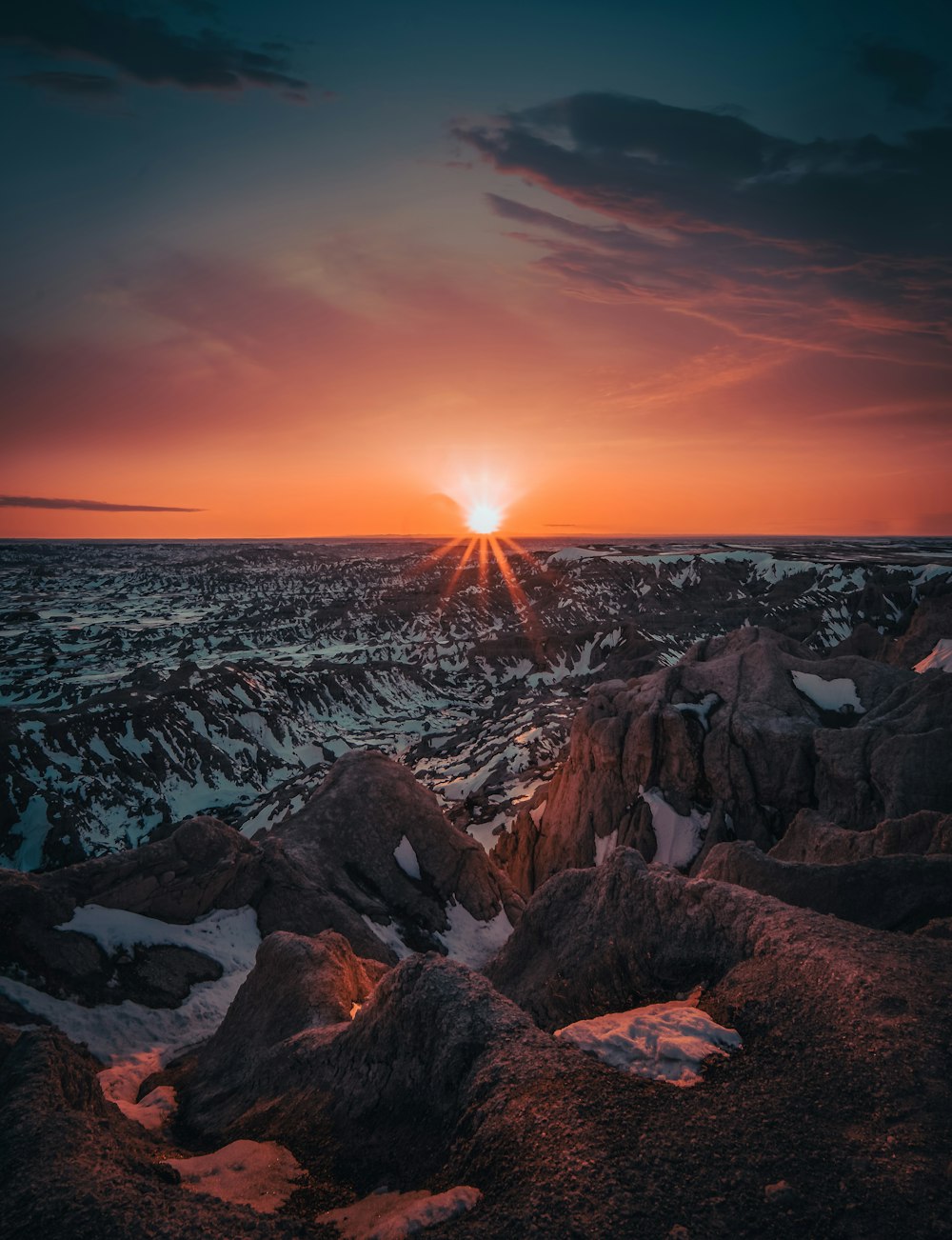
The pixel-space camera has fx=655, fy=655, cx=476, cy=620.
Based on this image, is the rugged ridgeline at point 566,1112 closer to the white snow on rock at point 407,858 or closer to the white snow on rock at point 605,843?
the white snow on rock at point 407,858

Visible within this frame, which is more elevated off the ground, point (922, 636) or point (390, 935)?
point (922, 636)

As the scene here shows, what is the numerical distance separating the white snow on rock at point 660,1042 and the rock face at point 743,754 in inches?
874

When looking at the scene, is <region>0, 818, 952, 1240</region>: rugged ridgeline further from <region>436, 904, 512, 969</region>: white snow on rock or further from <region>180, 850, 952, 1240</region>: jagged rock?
<region>436, 904, 512, 969</region>: white snow on rock

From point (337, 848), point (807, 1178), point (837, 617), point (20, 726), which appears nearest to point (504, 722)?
point (20, 726)

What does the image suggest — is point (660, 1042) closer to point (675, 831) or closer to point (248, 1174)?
point (248, 1174)

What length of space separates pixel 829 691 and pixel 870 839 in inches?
861

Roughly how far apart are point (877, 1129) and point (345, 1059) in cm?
906

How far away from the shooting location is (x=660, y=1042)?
406 inches

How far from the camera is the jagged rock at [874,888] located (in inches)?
597

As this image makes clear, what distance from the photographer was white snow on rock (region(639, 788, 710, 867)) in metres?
38.3

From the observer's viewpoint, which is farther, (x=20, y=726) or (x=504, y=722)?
(x=504, y=722)

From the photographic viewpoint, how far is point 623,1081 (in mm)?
9430

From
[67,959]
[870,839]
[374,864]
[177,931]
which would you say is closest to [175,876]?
[177,931]

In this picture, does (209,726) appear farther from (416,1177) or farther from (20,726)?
(416,1177)
